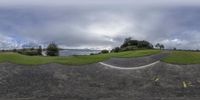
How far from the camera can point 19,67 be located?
41562 millimetres

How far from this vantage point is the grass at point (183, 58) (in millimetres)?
43500

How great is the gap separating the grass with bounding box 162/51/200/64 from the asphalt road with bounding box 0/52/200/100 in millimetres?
1373

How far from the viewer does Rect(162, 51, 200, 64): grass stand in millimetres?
43500

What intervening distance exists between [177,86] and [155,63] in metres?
7.13

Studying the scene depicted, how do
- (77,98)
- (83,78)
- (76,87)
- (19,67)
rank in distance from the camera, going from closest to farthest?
(77,98), (76,87), (83,78), (19,67)

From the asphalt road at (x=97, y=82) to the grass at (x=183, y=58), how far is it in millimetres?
1373

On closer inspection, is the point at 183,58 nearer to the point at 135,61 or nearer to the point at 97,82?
the point at 135,61

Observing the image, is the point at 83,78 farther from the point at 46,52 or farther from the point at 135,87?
the point at 46,52

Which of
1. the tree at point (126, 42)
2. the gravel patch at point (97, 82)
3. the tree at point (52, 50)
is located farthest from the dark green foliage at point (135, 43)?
the gravel patch at point (97, 82)

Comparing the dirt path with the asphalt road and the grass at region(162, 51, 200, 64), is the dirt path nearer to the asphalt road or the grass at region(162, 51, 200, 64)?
the grass at region(162, 51, 200, 64)

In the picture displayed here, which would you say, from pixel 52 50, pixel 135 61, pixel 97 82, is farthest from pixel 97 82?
pixel 52 50

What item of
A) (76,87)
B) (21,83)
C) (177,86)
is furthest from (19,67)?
(177,86)

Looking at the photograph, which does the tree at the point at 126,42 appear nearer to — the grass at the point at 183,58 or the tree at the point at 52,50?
the tree at the point at 52,50

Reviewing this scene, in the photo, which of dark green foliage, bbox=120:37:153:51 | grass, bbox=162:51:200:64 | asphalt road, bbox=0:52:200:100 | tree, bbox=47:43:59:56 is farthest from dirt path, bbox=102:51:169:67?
dark green foliage, bbox=120:37:153:51
